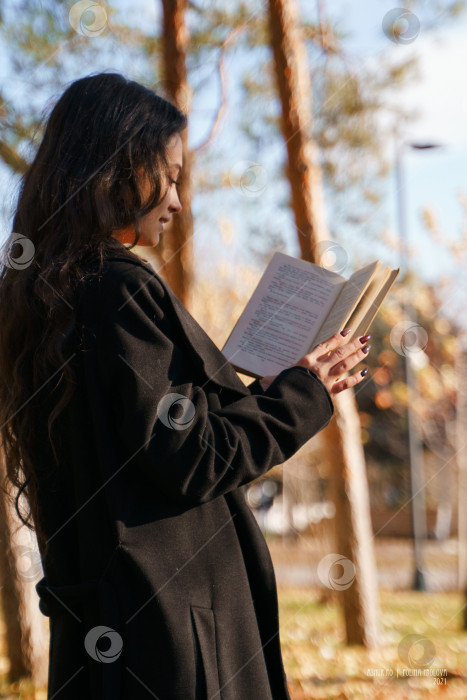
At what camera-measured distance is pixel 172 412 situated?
1435 mm

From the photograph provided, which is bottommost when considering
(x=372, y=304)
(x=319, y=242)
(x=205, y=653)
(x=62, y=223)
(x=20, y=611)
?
(x=20, y=611)

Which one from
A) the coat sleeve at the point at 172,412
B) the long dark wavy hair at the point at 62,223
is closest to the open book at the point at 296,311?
the coat sleeve at the point at 172,412

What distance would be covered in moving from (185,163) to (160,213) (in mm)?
4530

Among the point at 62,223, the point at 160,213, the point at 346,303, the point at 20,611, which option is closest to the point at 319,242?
the point at 20,611

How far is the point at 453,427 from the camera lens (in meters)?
18.0

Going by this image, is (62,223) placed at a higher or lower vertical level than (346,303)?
higher

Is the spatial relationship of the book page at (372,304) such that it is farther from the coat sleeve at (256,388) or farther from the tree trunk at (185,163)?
the tree trunk at (185,163)

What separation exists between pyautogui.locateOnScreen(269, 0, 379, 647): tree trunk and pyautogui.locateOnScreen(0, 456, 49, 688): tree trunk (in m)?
2.42

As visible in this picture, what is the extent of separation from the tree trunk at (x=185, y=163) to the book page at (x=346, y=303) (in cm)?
426

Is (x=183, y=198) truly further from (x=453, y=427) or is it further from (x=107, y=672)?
(x=453, y=427)

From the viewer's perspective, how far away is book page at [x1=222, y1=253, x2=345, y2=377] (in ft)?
5.98

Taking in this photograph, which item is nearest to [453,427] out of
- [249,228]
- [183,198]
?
[249,228]

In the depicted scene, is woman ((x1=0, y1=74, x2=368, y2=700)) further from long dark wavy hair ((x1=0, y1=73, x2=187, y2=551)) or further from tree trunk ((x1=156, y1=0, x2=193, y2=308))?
tree trunk ((x1=156, y1=0, x2=193, y2=308))

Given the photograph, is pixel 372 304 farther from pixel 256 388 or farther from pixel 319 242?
pixel 319 242
